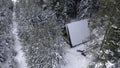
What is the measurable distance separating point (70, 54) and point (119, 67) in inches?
176

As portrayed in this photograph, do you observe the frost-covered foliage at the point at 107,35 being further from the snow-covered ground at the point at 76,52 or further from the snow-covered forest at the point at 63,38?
the snow-covered ground at the point at 76,52

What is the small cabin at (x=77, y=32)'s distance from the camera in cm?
1378

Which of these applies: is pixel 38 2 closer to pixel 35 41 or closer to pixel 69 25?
pixel 69 25

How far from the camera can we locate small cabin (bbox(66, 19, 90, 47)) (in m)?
13.8

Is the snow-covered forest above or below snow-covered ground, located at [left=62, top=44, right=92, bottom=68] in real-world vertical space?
above

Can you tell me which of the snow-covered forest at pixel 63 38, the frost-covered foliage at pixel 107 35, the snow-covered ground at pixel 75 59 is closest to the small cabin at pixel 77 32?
the snow-covered forest at pixel 63 38

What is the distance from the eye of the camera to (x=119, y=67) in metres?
9.67

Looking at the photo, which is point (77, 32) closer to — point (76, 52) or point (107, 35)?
point (76, 52)

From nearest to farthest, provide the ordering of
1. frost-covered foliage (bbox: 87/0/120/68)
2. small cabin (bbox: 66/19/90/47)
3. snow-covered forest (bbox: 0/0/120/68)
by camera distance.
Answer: frost-covered foliage (bbox: 87/0/120/68)
snow-covered forest (bbox: 0/0/120/68)
small cabin (bbox: 66/19/90/47)

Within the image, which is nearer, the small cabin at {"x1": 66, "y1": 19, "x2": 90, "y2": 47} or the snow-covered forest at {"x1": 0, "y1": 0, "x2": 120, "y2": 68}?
the snow-covered forest at {"x1": 0, "y1": 0, "x2": 120, "y2": 68}

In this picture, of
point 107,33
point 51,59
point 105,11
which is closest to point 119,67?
point 107,33

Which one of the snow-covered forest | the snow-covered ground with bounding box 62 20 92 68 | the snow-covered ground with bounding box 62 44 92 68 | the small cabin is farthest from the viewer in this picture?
the small cabin

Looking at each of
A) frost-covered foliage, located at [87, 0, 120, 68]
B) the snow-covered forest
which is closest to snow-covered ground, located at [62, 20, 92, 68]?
the snow-covered forest

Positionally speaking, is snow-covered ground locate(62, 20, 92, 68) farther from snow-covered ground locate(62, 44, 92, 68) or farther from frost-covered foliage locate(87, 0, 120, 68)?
frost-covered foliage locate(87, 0, 120, 68)
